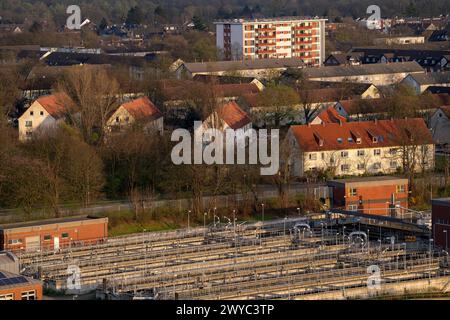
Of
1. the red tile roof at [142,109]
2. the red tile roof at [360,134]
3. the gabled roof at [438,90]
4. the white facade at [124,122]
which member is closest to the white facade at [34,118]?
the white facade at [124,122]

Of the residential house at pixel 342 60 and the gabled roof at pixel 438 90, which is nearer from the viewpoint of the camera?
the gabled roof at pixel 438 90

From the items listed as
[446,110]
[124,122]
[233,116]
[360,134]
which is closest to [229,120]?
[233,116]

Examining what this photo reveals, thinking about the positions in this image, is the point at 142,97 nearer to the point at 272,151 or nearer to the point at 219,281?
the point at 272,151

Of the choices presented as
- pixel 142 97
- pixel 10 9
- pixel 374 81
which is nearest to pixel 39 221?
pixel 142 97

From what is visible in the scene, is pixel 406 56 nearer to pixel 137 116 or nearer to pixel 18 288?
pixel 137 116

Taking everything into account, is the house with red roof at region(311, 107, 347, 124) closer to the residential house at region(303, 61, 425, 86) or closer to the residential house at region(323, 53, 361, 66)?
the residential house at region(303, 61, 425, 86)

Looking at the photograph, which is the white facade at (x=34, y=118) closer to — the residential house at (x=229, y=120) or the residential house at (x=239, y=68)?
the residential house at (x=229, y=120)

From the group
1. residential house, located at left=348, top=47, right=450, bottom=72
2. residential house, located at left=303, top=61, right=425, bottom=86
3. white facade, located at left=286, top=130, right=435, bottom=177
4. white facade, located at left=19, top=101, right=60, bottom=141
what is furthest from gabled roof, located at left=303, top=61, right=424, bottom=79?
white facade, located at left=286, top=130, right=435, bottom=177
